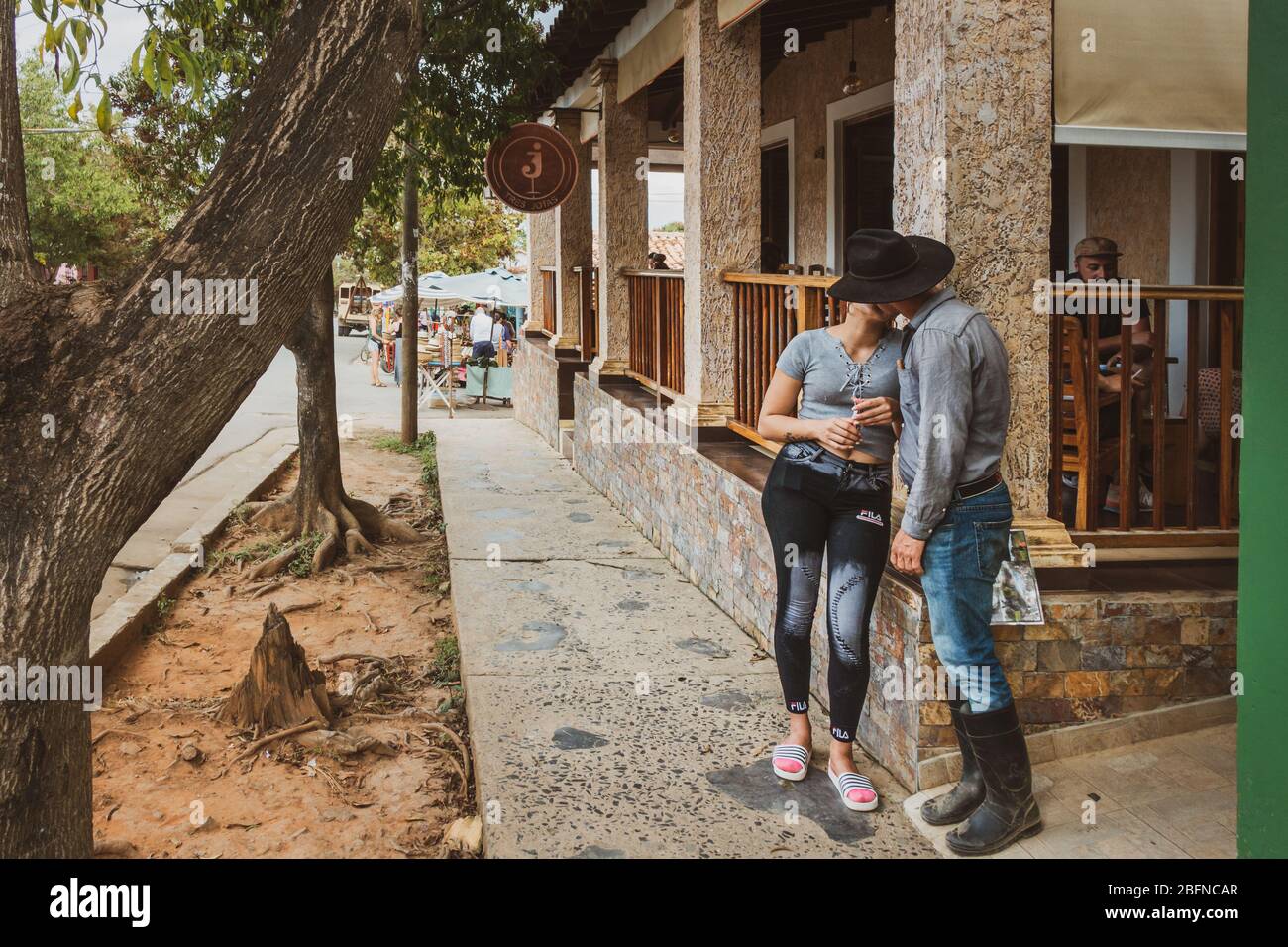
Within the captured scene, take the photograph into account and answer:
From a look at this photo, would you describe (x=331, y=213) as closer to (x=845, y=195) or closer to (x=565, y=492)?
(x=565, y=492)

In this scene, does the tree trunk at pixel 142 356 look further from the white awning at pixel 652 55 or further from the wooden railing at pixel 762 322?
the white awning at pixel 652 55

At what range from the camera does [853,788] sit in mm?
4262

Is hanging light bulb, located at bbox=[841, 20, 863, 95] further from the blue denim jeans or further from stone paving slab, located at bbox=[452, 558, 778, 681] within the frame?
the blue denim jeans

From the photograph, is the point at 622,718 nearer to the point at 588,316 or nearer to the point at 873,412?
the point at 873,412

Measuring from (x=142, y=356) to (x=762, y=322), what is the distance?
4.83m

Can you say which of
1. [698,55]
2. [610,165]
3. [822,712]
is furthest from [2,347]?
[610,165]

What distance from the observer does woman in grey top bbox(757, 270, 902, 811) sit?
427 centimetres

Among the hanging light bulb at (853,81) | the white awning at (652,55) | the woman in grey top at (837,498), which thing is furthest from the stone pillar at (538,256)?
the woman in grey top at (837,498)

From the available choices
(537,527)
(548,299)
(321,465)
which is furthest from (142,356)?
(548,299)

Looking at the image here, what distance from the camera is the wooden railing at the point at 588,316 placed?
1305 cm

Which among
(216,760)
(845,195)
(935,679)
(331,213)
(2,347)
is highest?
(845,195)

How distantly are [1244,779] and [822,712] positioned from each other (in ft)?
7.42

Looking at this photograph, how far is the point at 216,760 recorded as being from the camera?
18.0 feet

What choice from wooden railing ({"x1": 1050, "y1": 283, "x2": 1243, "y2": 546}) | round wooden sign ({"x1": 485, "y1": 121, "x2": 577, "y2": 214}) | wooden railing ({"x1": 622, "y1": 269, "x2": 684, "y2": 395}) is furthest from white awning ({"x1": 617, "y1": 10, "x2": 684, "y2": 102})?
wooden railing ({"x1": 1050, "y1": 283, "x2": 1243, "y2": 546})
